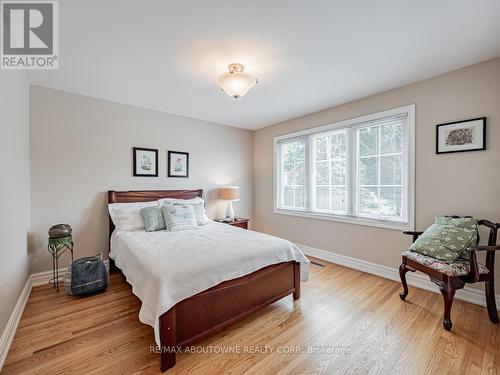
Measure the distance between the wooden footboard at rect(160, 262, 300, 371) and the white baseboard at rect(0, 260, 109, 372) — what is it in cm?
117

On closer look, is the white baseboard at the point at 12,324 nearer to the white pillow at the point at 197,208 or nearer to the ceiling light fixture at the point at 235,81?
the white pillow at the point at 197,208

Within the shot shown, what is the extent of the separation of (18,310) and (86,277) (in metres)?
0.55

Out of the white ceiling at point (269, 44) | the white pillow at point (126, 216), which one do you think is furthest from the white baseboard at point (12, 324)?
the white ceiling at point (269, 44)

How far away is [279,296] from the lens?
7.41ft

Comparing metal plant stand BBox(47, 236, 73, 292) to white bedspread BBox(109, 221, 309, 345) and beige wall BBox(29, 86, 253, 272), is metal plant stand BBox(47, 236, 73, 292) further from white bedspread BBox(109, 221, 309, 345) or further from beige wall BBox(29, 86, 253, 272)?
white bedspread BBox(109, 221, 309, 345)

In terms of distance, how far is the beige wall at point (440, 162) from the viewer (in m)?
2.24

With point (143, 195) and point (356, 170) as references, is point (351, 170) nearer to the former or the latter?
point (356, 170)

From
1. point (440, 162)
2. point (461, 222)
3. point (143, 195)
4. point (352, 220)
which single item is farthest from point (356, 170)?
point (143, 195)

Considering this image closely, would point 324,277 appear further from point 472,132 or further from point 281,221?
point 472,132

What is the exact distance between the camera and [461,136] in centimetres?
239

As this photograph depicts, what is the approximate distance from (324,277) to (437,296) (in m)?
1.19

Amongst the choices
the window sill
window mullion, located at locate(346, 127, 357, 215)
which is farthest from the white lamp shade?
window mullion, located at locate(346, 127, 357, 215)

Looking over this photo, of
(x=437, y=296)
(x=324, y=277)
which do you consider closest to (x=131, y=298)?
(x=324, y=277)

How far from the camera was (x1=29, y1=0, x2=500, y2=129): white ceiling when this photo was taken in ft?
5.23
